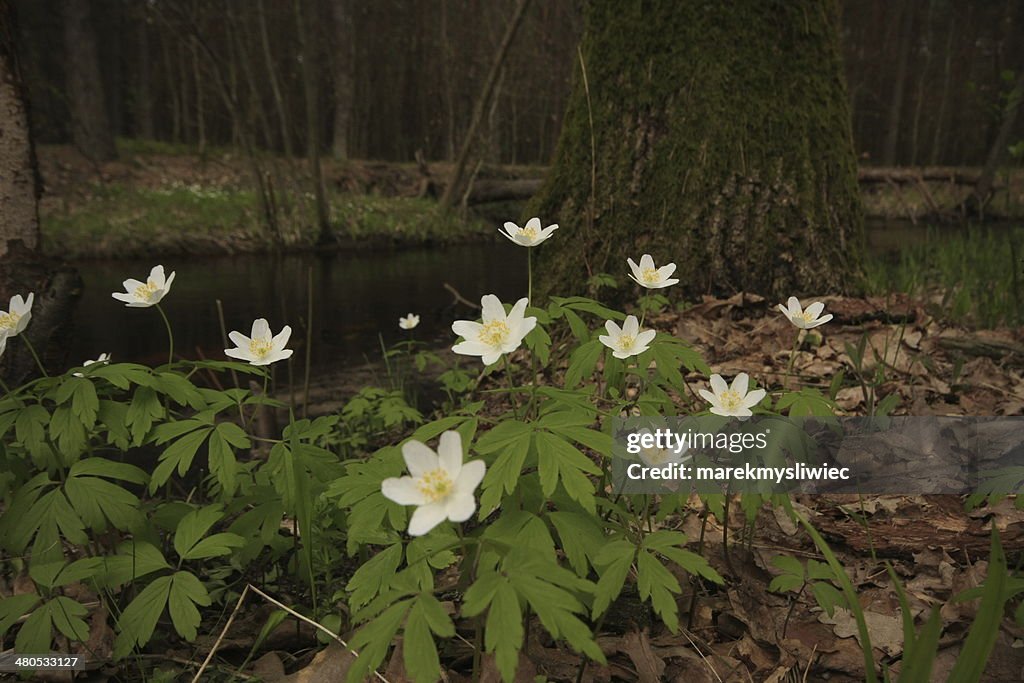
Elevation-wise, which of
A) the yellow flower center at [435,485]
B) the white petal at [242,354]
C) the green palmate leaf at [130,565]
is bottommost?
the green palmate leaf at [130,565]

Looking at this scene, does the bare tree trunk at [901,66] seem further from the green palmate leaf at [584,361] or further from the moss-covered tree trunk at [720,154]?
the green palmate leaf at [584,361]

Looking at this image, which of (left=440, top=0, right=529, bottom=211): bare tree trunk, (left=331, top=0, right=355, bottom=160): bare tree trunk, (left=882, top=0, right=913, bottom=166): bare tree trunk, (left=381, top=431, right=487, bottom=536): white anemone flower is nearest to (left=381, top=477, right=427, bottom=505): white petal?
(left=381, top=431, right=487, bottom=536): white anemone flower

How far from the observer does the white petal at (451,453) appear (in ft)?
3.38

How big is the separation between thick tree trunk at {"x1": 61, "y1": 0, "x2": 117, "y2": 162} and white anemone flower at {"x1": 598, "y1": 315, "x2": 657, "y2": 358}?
58.9 ft

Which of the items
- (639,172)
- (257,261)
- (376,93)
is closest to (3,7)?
(639,172)

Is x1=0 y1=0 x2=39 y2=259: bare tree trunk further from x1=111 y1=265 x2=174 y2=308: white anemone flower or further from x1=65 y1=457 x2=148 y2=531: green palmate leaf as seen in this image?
x1=65 y1=457 x2=148 y2=531: green palmate leaf

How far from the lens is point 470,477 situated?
998mm

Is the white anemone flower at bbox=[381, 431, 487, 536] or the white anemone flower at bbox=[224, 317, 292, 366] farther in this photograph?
the white anemone flower at bbox=[224, 317, 292, 366]

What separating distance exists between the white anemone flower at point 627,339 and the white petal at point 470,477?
1.73 feet

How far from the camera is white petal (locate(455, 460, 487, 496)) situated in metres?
0.99

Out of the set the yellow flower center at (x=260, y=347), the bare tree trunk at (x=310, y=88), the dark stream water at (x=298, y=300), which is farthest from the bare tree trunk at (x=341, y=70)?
the yellow flower center at (x=260, y=347)

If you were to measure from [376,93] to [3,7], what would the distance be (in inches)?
1034

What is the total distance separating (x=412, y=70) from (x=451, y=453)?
2639 cm

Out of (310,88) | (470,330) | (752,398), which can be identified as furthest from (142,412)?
(310,88)
